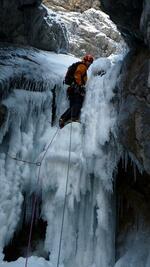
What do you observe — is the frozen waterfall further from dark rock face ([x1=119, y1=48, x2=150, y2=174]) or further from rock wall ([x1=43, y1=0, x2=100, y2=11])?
rock wall ([x1=43, y1=0, x2=100, y2=11])

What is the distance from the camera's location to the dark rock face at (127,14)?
5793 millimetres

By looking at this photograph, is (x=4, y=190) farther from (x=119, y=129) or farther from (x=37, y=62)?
(x=37, y=62)

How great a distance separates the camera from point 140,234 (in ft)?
21.1

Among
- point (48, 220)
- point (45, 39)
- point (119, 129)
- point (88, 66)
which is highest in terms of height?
point (45, 39)

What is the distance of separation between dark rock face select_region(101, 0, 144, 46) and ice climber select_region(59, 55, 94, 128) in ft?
5.75

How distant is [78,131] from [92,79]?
1.37 meters

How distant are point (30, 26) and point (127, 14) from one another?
676 centimetres

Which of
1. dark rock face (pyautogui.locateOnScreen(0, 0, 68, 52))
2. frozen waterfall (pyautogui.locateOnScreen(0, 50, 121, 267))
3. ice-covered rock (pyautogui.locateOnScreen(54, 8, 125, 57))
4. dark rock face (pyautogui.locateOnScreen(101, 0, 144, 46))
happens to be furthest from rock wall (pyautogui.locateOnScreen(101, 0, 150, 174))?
ice-covered rock (pyautogui.locateOnScreen(54, 8, 125, 57))

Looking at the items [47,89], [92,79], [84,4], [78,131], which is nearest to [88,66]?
[92,79]

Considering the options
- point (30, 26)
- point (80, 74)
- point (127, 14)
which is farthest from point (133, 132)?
point (30, 26)

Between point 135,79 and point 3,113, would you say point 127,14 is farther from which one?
point 3,113

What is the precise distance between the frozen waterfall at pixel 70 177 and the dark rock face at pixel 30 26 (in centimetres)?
421

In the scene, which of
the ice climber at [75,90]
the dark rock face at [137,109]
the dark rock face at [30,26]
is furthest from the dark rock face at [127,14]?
the dark rock face at [30,26]

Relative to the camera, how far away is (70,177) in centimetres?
689
